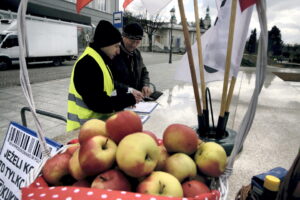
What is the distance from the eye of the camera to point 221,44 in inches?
66.7

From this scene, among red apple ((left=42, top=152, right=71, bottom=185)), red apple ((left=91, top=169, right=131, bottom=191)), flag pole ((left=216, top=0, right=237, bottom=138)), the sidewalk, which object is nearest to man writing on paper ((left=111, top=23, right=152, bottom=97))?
the sidewalk

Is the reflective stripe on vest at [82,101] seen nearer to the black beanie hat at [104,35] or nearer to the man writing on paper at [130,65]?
the black beanie hat at [104,35]

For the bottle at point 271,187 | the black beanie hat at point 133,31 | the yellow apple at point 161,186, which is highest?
the black beanie hat at point 133,31

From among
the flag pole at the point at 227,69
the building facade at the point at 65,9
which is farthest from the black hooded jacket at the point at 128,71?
the building facade at the point at 65,9

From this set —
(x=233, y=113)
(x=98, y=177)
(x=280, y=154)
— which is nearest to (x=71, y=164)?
(x=98, y=177)

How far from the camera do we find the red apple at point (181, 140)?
3.07 ft

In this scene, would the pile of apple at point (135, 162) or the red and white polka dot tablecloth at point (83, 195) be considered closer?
the red and white polka dot tablecloth at point (83, 195)

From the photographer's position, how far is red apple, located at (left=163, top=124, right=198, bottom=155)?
935mm

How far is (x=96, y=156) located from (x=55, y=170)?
20 cm

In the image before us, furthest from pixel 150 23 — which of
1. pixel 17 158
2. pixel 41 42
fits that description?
pixel 17 158

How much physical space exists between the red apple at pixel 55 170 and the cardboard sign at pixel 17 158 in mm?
417

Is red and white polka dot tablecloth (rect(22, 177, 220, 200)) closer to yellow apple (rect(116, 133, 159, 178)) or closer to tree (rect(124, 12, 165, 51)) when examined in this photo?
yellow apple (rect(116, 133, 159, 178))

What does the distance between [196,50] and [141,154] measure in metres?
1.20

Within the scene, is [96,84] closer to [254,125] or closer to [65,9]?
[254,125]
